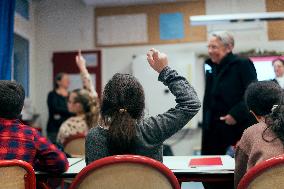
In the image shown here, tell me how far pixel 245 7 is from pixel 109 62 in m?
2.11

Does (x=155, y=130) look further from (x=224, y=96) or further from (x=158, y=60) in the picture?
(x=224, y=96)

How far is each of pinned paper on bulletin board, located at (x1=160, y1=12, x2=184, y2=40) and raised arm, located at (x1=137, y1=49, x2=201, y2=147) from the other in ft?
13.3

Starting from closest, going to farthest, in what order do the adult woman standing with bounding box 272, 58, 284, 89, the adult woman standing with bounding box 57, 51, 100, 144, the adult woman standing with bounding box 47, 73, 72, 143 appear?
the adult woman standing with bounding box 57, 51, 100, 144 < the adult woman standing with bounding box 47, 73, 72, 143 < the adult woman standing with bounding box 272, 58, 284, 89

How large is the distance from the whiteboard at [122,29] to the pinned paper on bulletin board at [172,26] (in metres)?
0.27

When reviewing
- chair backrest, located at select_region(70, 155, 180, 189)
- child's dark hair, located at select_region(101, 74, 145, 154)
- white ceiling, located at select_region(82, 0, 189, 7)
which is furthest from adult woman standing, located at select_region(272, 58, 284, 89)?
chair backrest, located at select_region(70, 155, 180, 189)

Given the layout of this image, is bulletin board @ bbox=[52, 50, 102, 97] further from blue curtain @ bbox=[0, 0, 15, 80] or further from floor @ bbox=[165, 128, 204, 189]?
blue curtain @ bbox=[0, 0, 15, 80]

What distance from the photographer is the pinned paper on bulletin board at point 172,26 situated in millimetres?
5617

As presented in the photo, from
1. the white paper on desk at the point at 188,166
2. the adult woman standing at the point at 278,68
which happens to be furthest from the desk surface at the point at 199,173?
the adult woman standing at the point at 278,68

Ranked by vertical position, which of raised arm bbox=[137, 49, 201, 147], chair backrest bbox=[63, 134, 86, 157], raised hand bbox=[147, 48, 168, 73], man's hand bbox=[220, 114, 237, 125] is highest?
raised hand bbox=[147, 48, 168, 73]

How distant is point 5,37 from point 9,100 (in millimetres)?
2271

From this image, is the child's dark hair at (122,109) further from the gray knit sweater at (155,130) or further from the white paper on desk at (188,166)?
the white paper on desk at (188,166)

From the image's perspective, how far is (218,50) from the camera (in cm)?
289

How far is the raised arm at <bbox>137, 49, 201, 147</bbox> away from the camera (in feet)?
4.89

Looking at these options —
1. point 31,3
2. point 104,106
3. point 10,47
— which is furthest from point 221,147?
point 31,3
